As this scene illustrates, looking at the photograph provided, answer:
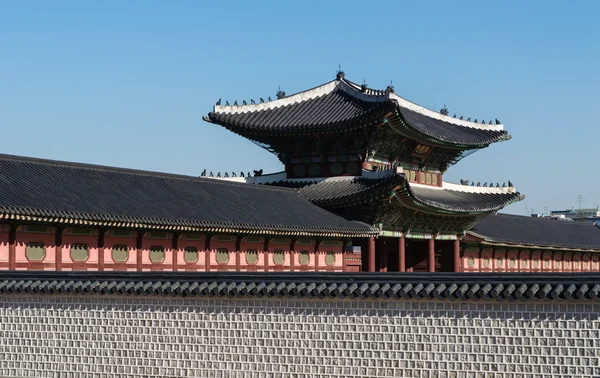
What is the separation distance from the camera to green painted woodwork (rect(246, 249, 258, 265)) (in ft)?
116

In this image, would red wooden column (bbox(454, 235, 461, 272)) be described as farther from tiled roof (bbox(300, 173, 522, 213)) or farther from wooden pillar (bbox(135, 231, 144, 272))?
wooden pillar (bbox(135, 231, 144, 272))

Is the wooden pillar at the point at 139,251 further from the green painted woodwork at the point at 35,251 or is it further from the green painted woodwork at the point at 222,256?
the green painted woodwork at the point at 222,256

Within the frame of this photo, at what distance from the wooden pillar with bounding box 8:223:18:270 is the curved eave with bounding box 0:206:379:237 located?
91cm

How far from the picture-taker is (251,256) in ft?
117

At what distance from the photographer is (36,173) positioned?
30.6 metres

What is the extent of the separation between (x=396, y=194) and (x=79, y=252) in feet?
50.8

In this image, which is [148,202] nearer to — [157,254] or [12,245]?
[157,254]

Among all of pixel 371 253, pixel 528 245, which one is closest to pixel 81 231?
pixel 371 253

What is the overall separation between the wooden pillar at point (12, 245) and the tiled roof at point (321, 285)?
3602 mm

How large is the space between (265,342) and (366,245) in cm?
2203

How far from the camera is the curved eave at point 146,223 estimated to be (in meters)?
25.9

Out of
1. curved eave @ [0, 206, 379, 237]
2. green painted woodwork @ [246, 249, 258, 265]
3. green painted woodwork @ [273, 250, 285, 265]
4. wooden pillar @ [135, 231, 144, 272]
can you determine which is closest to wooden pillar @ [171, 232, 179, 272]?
curved eave @ [0, 206, 379, 237]

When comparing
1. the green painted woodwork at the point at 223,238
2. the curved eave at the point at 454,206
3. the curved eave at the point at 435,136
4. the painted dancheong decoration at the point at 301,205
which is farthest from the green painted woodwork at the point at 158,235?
the curved eave at the point at 435,136

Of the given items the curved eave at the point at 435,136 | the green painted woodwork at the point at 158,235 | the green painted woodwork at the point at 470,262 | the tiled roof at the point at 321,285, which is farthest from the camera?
the green painted woodwork at the point at 470,262
